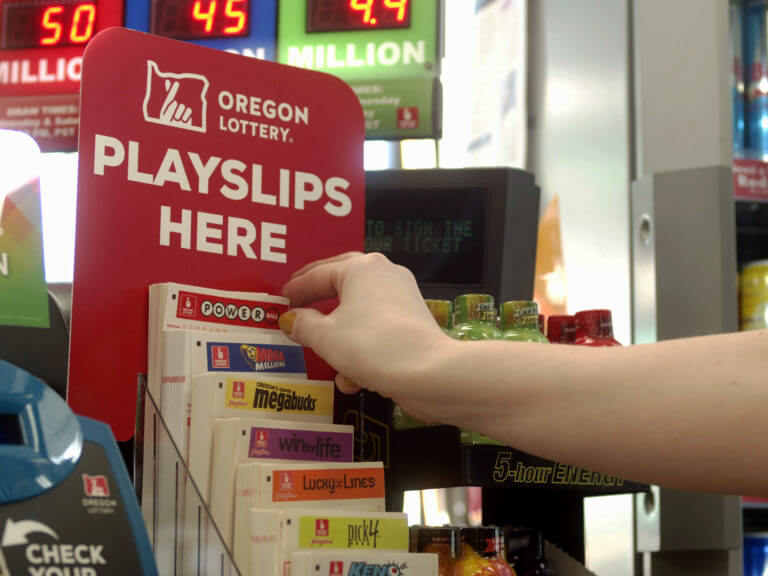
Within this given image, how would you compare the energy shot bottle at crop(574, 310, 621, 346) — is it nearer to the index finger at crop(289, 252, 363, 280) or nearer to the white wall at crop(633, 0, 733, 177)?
the index finger at crop(289, 252, 363, 280)

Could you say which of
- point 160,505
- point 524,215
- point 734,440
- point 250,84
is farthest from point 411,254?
point 734,440

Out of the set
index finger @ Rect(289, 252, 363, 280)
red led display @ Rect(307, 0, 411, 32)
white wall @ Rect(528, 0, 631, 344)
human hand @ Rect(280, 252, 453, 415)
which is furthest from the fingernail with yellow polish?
red led display @ Rect(307, 0, 411, 32)

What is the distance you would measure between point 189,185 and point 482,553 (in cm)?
66

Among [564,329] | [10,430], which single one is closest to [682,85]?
[564,329]

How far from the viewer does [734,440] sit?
0.89 meters

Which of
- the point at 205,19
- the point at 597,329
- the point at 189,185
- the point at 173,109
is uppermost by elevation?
the point at 205,19

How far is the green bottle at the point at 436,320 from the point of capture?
1376 mm

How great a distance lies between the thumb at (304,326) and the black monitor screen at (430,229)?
86 cm

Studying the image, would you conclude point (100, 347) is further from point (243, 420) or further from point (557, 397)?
point (557, 397)

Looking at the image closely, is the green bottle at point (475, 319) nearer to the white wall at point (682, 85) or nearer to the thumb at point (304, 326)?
the thumb at point (304, 326)

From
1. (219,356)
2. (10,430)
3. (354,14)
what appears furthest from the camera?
(354,14)

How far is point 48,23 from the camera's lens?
3387mm

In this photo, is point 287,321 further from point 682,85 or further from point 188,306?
point 682,85

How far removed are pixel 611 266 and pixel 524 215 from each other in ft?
1.48
